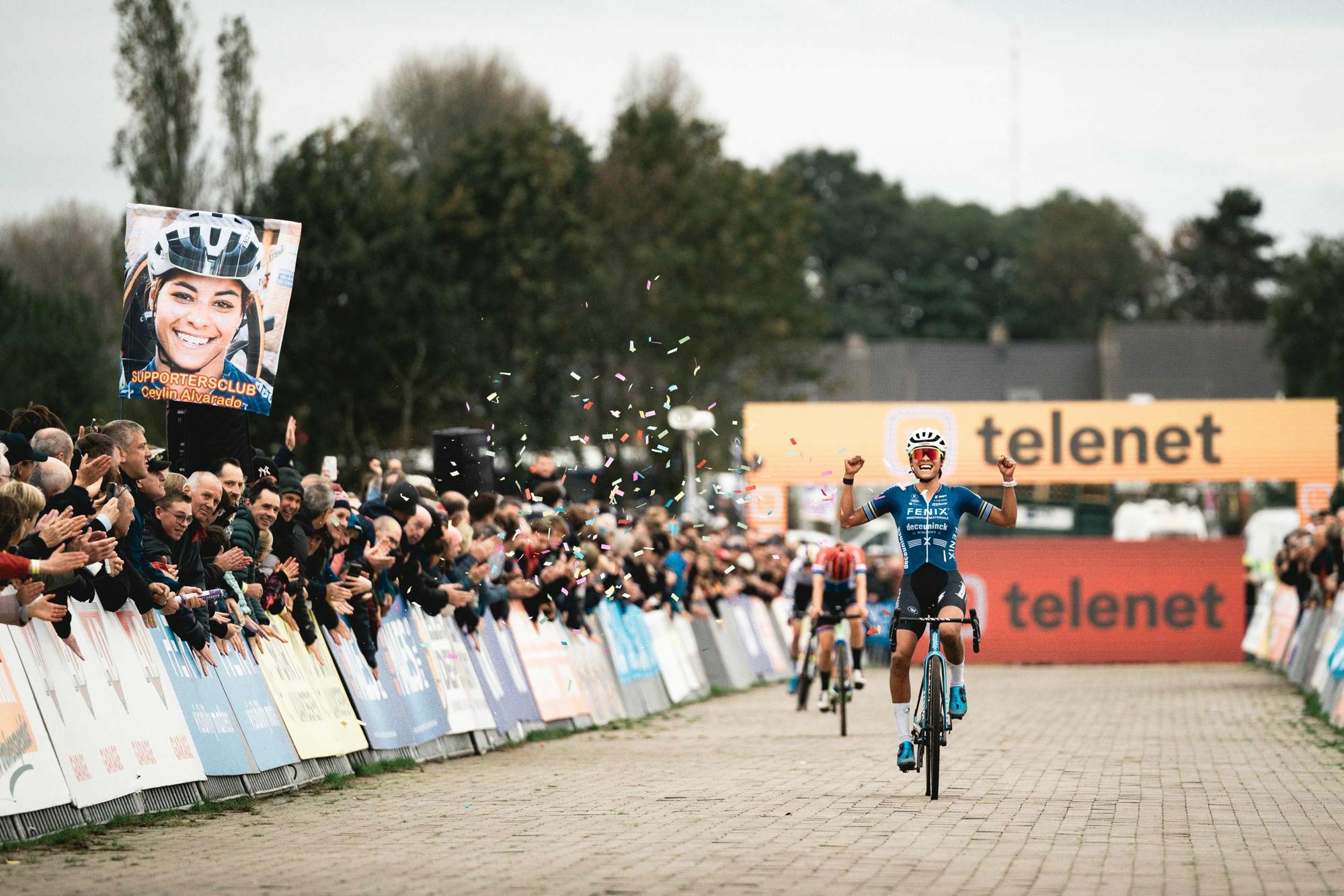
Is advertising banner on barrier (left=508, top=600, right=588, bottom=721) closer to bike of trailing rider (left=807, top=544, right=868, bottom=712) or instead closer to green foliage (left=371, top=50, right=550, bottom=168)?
bike of trailing rider (left=807, top=544, right=868, bottom=712)

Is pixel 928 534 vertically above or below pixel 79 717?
above

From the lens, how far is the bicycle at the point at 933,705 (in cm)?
1255

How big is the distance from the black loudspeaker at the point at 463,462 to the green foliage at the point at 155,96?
25.2 meters

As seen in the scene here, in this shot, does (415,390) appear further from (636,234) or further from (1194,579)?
(1194,579)

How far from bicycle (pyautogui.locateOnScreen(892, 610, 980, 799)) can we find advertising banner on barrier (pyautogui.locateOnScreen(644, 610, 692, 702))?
456 inches

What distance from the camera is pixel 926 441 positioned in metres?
13.1

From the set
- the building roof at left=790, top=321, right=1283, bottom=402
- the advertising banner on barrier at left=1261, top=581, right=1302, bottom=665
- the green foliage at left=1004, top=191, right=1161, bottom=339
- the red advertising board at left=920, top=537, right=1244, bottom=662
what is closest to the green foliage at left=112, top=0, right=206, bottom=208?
the red advertising board at left=920, top=537, right=1244, bottom=662

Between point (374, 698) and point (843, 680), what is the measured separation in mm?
6275

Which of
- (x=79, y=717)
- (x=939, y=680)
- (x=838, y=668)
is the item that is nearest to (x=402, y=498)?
(x=939, y=680)

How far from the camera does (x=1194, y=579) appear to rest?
39500 millimetres

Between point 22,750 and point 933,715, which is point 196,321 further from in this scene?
point 933,715

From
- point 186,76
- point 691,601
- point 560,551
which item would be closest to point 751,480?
point 186,76

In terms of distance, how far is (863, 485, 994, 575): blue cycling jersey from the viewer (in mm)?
13047

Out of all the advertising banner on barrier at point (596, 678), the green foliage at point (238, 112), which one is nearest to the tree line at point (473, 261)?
the green foliage at point (238, 112)
